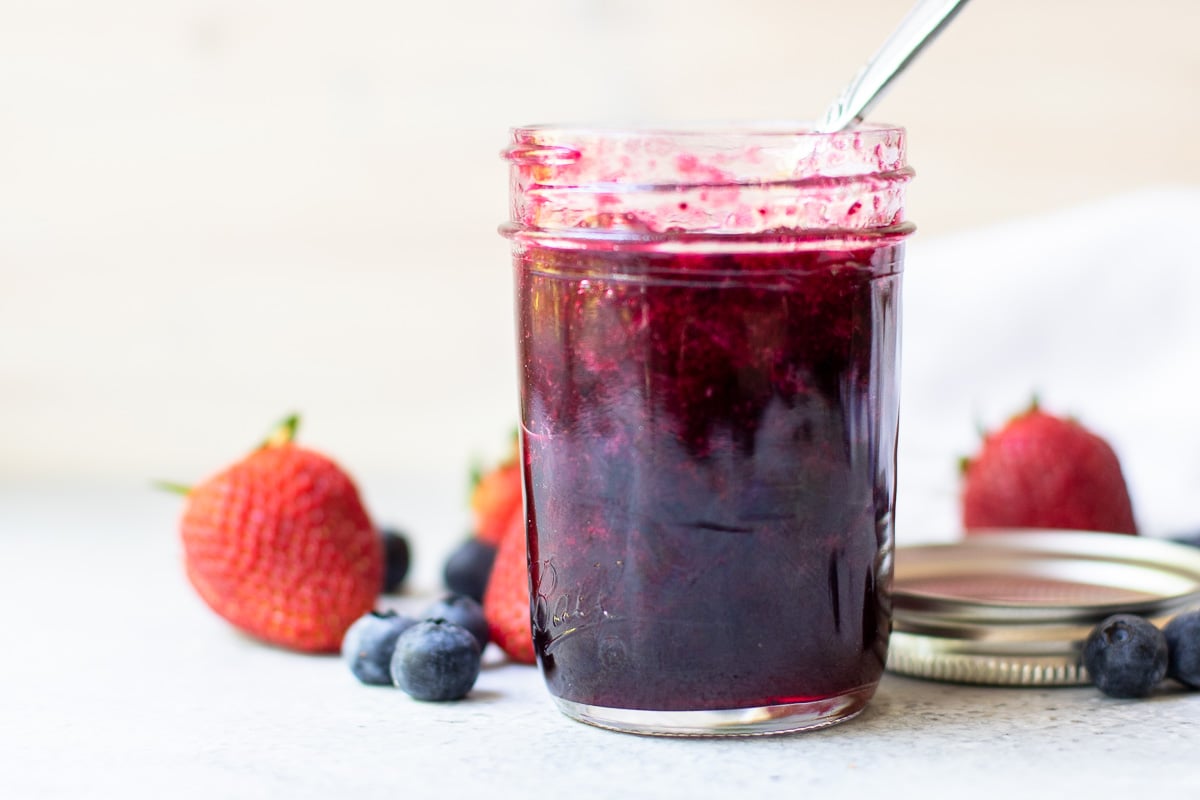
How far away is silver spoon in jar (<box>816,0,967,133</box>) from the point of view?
1.03 m

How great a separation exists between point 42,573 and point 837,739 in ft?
3.18

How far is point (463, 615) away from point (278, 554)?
190mm

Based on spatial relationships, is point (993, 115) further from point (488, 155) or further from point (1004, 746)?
point (1004, 746)

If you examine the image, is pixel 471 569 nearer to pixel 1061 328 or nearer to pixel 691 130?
pixel 691 130

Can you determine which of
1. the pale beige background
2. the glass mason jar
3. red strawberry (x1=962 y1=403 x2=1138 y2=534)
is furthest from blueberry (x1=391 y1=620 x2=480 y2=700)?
the pale beige background

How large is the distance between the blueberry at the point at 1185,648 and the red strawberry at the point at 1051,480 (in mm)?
371

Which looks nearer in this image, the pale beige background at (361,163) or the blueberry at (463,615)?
the blueberry at (463,615)

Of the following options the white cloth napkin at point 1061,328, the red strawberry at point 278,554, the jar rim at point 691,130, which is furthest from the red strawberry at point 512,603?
the white cloth napkin at point 1061,328

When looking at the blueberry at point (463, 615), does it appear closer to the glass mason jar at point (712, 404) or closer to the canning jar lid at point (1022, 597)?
the glass mason jar at point (712, 404)

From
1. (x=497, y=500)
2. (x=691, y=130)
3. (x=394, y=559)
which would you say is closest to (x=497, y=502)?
(x=497, y=500)

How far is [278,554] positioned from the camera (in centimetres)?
139

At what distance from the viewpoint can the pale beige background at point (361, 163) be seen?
232cm

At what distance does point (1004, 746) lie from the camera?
42.4 inches

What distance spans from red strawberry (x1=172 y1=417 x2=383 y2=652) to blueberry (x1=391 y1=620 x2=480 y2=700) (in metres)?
0.19
